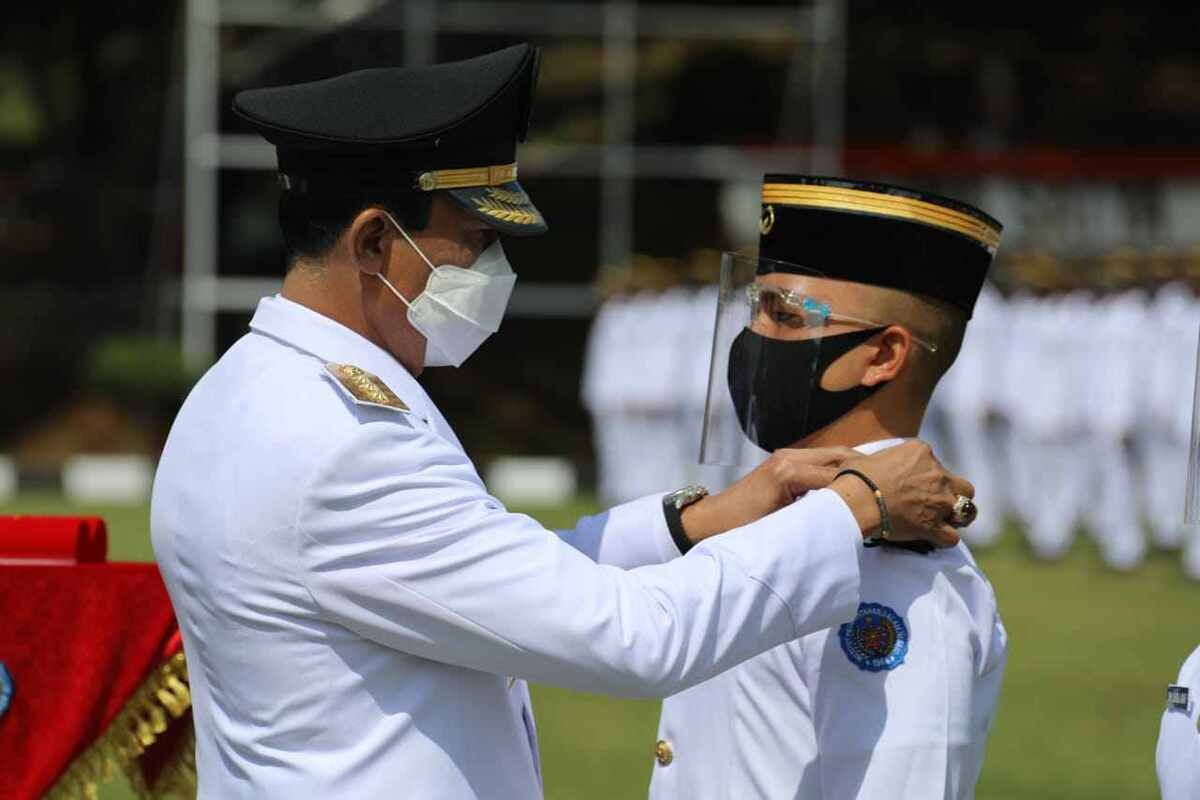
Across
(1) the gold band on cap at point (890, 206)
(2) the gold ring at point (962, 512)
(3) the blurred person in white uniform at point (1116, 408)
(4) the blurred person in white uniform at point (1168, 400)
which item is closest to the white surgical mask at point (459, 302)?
(1) the gold band on cap at point (890, 206)

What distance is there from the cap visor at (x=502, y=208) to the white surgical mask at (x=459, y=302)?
8 cm

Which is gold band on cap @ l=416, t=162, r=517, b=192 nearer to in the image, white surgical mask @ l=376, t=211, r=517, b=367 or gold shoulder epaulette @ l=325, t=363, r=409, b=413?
white surgical mask @ l=376, t=211, r=517, b=367

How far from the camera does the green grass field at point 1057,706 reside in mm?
7270

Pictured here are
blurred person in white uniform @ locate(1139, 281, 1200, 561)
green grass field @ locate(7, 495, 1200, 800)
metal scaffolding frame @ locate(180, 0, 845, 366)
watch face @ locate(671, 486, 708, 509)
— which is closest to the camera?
watch face @ locate(671, 486, 708, 509)

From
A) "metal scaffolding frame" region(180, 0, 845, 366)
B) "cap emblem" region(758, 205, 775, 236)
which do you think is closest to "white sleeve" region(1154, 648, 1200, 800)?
"cap emblem" region(758, 205, 775, 236)

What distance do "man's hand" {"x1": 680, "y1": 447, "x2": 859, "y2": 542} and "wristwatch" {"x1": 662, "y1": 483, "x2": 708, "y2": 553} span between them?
106 millimetres

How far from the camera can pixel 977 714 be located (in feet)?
10.3

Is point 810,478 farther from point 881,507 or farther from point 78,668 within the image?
point 78,668

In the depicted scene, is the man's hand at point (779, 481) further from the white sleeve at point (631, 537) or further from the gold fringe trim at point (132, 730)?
the gold fringe trim at point (132, 730)

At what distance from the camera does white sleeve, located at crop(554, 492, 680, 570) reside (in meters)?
3.30

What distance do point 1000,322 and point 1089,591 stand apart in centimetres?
292

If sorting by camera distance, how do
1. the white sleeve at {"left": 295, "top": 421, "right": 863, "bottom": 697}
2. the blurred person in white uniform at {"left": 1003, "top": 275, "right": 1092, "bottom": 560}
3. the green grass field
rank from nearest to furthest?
the white sleeve at {"left": 295, "top": 421, "right": 863, "bottom": 697}, the green grass field, the blurred person in white uniform at {"left": 1003, "top": 275, "right": 1092, "bottom": 560}

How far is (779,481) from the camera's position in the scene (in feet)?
10.1

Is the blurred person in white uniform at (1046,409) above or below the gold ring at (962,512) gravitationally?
below
